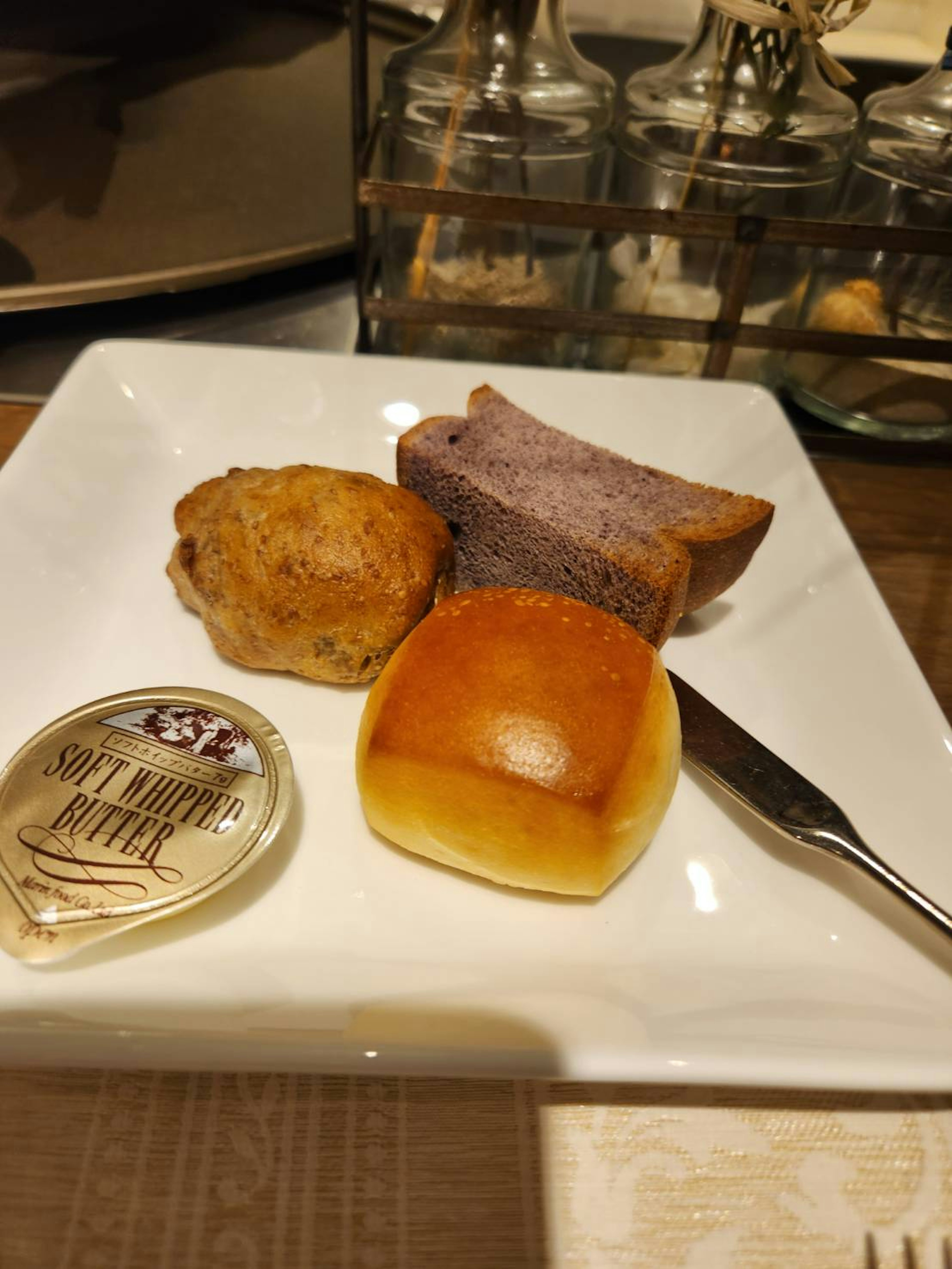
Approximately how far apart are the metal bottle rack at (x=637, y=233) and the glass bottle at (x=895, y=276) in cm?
6

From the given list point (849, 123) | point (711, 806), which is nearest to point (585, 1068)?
point (711, 806)

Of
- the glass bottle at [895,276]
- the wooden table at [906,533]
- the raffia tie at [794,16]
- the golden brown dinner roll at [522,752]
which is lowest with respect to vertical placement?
the wooden table at [906,533]

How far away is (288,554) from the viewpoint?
89cm

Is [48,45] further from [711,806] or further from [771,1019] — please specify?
[771,1019]

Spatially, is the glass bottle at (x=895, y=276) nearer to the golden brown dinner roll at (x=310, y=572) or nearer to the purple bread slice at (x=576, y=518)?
the purple bread slice at (x=576, y=518)

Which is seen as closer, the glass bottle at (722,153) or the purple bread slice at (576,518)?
the purple bread slice at (576,518)

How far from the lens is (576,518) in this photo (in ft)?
3.35

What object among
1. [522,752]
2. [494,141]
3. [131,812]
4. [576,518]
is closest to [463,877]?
[522,752]

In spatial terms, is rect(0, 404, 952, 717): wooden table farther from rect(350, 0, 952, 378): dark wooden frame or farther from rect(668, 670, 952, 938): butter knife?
rect(668, 670, 952, 938): butter knife

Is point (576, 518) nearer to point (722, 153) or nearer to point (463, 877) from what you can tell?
point (463, 877)

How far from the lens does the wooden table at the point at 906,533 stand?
117 cm

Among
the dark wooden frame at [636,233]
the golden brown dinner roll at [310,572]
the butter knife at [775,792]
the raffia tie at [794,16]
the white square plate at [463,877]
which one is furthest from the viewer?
the dark wooden frame at [636,233]

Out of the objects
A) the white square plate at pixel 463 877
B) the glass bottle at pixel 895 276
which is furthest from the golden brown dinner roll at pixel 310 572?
the glass bottle at pixel 895 276

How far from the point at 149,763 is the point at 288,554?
0.83 feet
